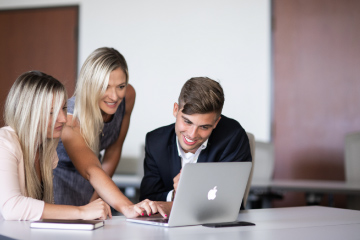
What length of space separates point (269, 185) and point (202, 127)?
1857mm

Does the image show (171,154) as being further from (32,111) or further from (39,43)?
(39,43)

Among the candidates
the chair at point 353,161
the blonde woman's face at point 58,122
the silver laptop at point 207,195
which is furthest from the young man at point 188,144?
the chair at point 353,161

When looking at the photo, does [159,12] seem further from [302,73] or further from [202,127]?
[202,127]

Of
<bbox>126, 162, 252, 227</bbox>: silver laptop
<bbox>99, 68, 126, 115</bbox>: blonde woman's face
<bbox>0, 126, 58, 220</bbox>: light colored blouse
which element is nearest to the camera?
<bbox>126, 162, 252, 227</bbox>: silver laptop

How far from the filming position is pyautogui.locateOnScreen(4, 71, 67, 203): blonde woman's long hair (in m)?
1.96

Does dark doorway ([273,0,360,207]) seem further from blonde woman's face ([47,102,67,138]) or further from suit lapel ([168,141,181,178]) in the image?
blonde woman's face ([47,102,67,138])

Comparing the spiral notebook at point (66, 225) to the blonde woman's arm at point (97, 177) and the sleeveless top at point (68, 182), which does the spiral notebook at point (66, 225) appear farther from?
the sleeveless top at point (68, 182)

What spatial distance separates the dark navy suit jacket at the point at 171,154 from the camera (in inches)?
92.6

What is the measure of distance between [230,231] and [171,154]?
2.36 ft

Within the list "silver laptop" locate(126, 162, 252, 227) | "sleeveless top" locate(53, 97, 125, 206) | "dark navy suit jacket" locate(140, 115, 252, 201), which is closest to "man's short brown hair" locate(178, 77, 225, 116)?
"dark navy suit jacket" locate(140, 115, 252, 201)

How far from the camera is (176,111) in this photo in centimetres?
228

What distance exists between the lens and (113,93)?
2.49 metres

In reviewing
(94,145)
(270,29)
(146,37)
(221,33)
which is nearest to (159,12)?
(146,37)

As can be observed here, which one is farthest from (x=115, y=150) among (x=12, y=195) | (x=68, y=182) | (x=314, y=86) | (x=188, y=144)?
(x=314, y=86)
